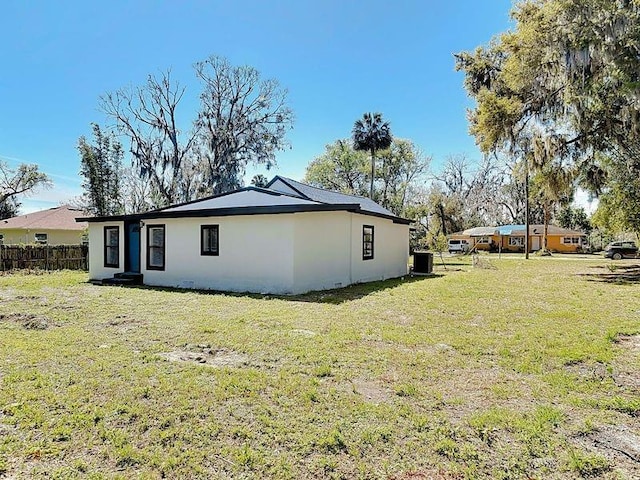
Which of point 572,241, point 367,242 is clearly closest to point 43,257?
point 367,242

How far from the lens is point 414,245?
104ft

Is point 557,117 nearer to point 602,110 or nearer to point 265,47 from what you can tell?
point 602,110

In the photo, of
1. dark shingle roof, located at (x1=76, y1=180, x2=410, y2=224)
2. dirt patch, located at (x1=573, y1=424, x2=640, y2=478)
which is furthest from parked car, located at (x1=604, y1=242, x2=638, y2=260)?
dirt patch, located at (x1=573, y1=424, x2=640, y2=478)

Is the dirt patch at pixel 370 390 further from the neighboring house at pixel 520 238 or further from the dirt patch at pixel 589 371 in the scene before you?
the neighboring house at pixel 520 238

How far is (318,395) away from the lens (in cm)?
342

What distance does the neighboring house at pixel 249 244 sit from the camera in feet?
32.4

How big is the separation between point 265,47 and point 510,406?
15.3 metres

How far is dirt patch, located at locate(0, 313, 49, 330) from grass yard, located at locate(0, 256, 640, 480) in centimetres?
5

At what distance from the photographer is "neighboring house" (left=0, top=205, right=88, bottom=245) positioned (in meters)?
24.9

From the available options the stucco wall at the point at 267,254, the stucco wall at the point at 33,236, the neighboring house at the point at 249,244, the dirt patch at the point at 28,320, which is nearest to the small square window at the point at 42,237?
the stucco wall at the point at 33,236

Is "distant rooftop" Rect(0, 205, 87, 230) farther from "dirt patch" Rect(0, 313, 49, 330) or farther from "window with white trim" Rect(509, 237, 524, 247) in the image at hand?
"window with white trim" Rect(509, 237, 524, 247)

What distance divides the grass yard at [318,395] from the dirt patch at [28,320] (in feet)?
0.16

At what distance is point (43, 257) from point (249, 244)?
10.4 m

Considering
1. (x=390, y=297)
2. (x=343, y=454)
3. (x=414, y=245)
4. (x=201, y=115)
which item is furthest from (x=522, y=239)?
(x=343, y=454)
